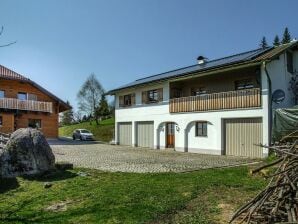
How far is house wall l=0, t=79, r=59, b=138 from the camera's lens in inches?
1357

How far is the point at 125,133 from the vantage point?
31.6 m

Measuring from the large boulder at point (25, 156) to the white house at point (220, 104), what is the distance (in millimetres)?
11729

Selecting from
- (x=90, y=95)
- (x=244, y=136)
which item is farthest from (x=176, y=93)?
(x=90, y=95)

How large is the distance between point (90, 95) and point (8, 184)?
49.7 m

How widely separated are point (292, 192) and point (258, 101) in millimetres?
14271

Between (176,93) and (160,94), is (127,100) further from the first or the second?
(176,93)

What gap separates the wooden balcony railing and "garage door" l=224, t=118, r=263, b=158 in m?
0.96

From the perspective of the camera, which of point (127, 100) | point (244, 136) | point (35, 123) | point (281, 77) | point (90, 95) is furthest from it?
point (90, 95)

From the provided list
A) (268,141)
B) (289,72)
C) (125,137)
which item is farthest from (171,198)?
(125,137)

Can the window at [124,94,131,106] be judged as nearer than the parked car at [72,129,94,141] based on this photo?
Yes

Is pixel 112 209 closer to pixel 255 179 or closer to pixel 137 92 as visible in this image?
pixel 255 179

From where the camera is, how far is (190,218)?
23.3ft

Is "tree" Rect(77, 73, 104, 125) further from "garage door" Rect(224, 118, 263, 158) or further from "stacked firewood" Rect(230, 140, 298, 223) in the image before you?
"stacked firewood" Rect(230, 140, 298, 223)

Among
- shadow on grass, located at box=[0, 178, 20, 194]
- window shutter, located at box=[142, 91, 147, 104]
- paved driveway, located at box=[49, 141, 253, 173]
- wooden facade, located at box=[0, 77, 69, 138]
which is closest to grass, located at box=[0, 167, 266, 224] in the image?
shadow on grass, located at box=[0, 178, 20, 194]
